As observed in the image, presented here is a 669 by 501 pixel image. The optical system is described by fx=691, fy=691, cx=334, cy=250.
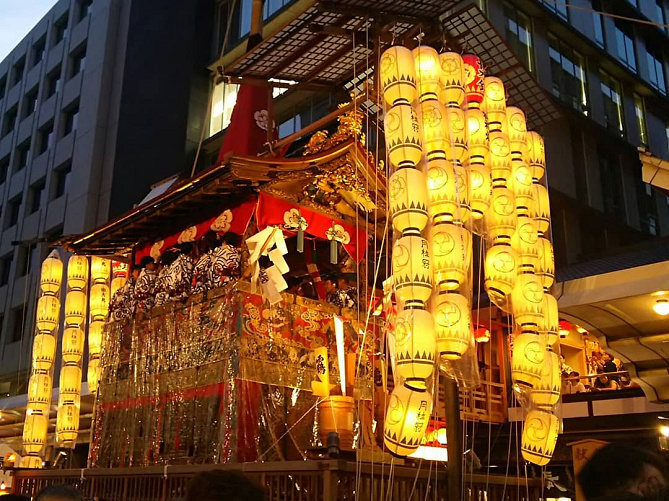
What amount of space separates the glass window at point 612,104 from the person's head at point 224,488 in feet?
68.5

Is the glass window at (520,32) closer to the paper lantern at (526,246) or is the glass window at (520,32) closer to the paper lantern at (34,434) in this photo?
the paper lantern at (526,246)

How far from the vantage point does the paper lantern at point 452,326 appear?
626cm

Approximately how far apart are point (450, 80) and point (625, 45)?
1797cm

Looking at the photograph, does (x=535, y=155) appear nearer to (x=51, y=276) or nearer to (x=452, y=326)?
(x=452, y=326)

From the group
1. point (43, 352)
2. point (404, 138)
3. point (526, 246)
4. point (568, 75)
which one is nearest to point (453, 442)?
point (526, 246)

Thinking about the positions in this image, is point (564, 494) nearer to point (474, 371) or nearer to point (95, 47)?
point (474, 371)

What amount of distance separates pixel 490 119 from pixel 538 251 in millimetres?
1642

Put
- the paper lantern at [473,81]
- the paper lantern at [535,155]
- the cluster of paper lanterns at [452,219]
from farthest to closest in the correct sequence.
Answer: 1. the paper lantern at [535,155]
2. the paper lantern at [473,81]
3. the cluster of paper lanterns at [452,219]

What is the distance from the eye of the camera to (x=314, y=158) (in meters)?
8.73

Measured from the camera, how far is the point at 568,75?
65.8ft

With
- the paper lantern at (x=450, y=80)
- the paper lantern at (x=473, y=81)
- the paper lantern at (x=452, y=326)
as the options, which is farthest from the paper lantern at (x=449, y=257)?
the paper lantern at (x=473, y=81)

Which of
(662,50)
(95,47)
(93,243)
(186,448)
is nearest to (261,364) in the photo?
(186,448)

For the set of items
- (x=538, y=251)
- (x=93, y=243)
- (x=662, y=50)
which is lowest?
(x=538, y=251)

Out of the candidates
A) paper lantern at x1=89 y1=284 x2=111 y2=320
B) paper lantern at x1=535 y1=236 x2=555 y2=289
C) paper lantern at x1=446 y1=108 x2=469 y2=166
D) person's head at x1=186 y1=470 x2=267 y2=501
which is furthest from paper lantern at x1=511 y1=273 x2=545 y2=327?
paper lantern at x1=89 y1=284 x2=111 y2=320
